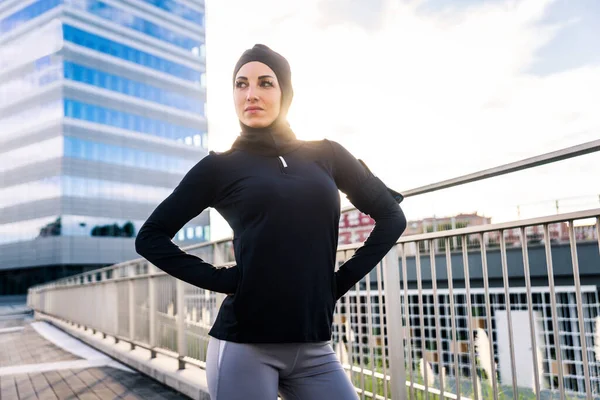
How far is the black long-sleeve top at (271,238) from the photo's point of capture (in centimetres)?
158

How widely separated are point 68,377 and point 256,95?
5.64m

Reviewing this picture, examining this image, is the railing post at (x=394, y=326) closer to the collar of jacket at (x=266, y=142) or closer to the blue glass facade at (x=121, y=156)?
the collar of jacket at (x=266, y=142)

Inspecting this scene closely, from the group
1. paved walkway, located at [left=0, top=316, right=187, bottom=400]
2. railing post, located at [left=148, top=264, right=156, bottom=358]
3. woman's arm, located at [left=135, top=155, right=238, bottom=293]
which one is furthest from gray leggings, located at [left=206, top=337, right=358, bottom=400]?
railing post, located at [left=148, top=264, right=156, bottom=358]

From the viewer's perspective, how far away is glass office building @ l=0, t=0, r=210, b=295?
142 feet

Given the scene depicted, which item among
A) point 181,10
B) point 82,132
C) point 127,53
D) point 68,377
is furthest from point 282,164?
point 181,10

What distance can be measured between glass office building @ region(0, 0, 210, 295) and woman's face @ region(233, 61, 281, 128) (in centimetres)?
4440

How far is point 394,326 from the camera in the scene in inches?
119

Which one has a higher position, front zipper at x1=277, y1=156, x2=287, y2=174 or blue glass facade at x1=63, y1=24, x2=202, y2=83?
blue glass facade at x1=63, y1=24, x2=202, y2=83

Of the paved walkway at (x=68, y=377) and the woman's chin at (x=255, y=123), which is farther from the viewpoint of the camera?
the paved walkway at (x=68, y=377)

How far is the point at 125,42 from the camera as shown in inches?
1955

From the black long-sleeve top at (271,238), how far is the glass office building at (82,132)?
1750 inches

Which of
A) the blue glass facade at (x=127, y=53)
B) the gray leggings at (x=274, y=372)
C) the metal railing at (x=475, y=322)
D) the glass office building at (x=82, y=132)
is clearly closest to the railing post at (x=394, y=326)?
the metal railing at (x=475, y=322)

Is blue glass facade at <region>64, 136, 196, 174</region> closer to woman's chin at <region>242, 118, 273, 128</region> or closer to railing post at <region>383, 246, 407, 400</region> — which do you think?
railing post at <region>383, 246, 407, 400</region>

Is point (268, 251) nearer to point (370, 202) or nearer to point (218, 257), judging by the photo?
point (370, 202)
